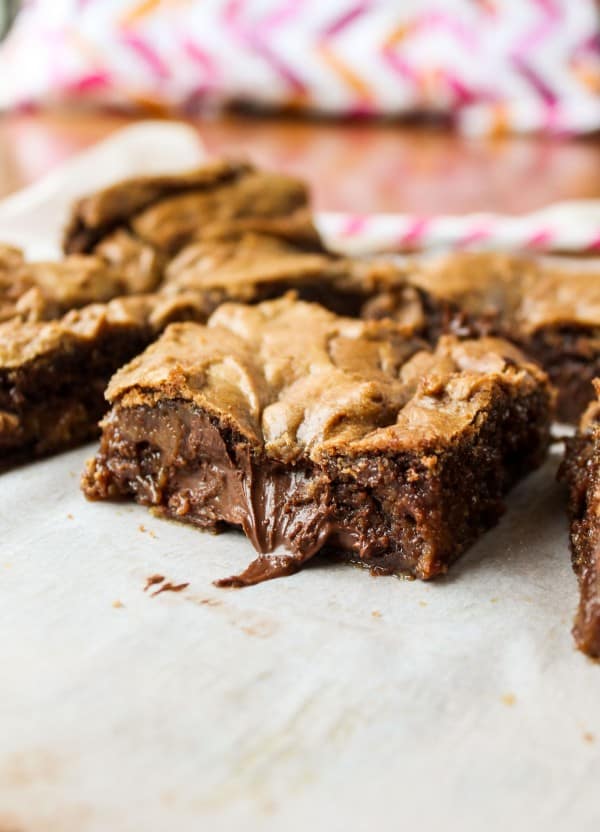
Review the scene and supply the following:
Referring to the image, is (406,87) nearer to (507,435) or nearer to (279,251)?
(279,251)

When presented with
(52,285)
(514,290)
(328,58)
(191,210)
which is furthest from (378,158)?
(52,285)

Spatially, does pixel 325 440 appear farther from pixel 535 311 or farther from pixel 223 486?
pixel 535 311

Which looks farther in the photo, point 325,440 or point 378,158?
point 378,158

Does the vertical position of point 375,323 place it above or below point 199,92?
below

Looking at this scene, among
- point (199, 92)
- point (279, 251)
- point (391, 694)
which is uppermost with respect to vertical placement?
point (199, 92)

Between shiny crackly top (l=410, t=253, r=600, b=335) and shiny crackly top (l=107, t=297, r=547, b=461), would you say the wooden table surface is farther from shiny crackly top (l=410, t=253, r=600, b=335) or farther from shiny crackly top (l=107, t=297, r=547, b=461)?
shiny crackly top (l=107, t=297, r=547, b=461)

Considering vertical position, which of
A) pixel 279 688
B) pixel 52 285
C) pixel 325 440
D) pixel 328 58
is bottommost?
pixel 279 688

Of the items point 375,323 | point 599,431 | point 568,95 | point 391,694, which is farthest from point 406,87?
point 391,694

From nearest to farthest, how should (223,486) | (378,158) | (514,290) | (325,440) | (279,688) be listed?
(279,688)
(325,440)
(223,486)
(514,290)
(378,158)
